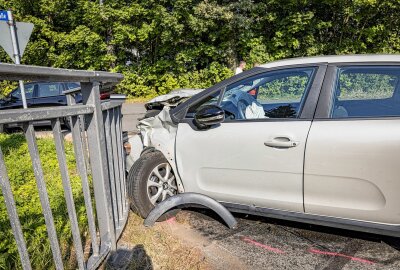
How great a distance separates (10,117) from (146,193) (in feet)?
6.67

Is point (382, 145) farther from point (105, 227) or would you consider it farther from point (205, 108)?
point (105, 227)

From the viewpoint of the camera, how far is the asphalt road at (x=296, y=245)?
2.65 m

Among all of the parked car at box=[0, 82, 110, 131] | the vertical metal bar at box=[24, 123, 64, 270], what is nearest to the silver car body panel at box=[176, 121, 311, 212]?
the vertical metal bar at box=[24, 123, 64, 270]

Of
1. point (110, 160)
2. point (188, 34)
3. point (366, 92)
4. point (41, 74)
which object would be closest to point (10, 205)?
point (41, 74)

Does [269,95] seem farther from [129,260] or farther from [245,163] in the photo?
[129,260]

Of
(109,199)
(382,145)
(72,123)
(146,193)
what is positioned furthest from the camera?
(146,193)

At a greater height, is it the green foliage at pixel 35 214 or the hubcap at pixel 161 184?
the hubcap at pixel 161 184

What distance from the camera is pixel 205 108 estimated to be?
3102 millimetres

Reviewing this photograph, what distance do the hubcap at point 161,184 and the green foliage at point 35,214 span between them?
74 centimetres

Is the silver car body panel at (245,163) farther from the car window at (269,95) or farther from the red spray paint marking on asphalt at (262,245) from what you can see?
the red spray paint marking on asphalt at (262,245)

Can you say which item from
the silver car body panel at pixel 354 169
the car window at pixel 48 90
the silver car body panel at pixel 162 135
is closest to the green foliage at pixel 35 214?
the silver car body panel at pixel 162 135

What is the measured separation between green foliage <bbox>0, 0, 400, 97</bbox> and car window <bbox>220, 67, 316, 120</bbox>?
12830mm

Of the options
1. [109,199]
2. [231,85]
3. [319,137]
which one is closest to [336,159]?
[319,137]

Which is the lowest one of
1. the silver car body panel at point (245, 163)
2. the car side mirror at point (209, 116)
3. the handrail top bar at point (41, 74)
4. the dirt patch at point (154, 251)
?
the dirt patch at point (154, 251)
